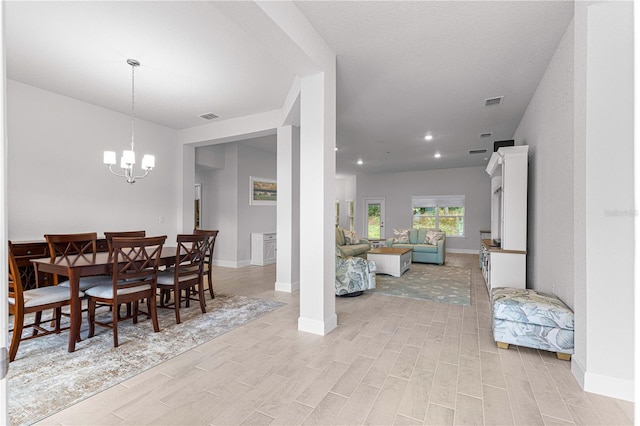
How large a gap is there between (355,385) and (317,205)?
62.3 inches

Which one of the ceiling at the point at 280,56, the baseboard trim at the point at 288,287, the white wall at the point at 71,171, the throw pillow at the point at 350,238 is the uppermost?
the ceiling at the point at 280,56

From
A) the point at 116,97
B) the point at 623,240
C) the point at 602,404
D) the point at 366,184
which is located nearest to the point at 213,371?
the point at 602,404

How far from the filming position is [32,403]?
184 centimetres

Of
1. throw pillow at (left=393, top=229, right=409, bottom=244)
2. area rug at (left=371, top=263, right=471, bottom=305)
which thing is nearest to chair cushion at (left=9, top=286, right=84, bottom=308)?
area rug at (left=371, top=263, right=471, bottom=305)

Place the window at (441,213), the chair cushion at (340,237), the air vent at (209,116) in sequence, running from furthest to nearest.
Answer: the window at (441,213)
the chair cushion at (340,237)
the air vent at (209,116)

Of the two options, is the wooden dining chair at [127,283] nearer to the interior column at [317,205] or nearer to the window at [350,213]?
the interior column at [317,205]

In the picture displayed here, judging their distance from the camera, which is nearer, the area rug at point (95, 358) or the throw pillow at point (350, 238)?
the area rug at point (95, 358)

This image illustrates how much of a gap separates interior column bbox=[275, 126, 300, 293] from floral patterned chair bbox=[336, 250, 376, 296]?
2.77 feet

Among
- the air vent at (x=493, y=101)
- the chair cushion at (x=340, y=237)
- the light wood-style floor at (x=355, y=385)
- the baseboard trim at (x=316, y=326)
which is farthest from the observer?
the chair cushion at (x=340, y=237)

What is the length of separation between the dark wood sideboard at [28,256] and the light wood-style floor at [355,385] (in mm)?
2729

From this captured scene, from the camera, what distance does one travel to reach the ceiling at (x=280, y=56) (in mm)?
2463

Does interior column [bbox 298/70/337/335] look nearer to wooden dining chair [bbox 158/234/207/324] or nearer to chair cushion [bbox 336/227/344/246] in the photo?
wooden dining chair [bbox 158/234/207/324]

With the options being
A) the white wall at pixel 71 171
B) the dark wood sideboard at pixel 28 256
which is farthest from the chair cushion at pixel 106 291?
the white wall at pixel 71 171

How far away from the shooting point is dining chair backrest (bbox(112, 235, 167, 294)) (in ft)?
8.71
